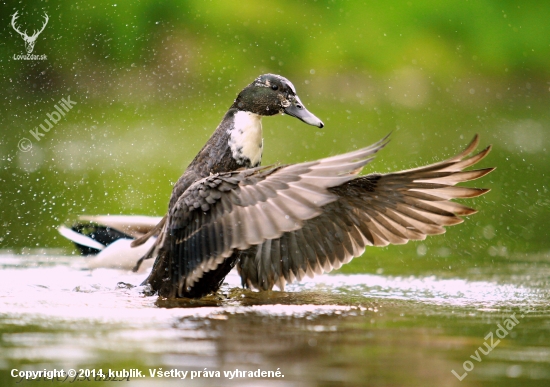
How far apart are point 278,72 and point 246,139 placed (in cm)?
1001

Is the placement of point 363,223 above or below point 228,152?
below

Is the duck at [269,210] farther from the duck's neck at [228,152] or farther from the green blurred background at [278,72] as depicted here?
the green blurred background at [278,72]

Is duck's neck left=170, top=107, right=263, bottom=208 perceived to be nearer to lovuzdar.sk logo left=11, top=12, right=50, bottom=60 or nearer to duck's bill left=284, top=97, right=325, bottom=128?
duck's bill left=284, top=97, right=325, bottom=128

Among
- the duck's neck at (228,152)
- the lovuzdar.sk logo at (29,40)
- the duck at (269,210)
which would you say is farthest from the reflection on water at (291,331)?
the lovuzdar.sk logo at (29,40)

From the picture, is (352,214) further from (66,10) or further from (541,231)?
(66,10)

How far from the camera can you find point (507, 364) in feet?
12.6

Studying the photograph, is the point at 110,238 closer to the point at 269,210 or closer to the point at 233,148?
the point at 233,148

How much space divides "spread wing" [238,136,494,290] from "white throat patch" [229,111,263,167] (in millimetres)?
576

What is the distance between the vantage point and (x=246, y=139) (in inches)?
224

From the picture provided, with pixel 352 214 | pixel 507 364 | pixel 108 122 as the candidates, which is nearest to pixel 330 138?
pixel 108 122

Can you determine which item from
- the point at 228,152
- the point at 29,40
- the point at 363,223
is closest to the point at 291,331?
the point at 363,223

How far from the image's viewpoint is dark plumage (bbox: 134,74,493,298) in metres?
4.89

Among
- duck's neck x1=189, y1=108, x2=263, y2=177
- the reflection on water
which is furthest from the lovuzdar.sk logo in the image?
duck's neck x1=189, y1=108, x2=263, y2=177

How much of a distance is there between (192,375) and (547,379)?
149cm
